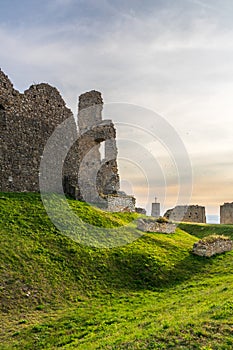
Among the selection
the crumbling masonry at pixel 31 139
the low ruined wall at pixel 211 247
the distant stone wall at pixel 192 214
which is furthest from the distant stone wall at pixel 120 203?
the distant stone wall at pixel 192 214

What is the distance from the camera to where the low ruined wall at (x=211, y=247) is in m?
19.8

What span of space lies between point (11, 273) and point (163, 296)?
546 centimetres

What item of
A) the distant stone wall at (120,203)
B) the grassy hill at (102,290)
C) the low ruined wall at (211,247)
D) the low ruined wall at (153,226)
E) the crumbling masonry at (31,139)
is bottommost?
the grassy hill at (102,290)

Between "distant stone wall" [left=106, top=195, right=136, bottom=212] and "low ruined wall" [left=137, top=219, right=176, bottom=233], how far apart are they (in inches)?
112

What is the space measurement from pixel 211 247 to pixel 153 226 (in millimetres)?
4242

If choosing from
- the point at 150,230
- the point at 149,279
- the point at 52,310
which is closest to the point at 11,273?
the point at 52,310

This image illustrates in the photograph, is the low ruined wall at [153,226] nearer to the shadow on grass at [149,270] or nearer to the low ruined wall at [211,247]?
the low ruined wall at [211,247]

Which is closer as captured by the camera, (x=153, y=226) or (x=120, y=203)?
(x=153, y=226)

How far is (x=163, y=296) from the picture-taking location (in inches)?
578

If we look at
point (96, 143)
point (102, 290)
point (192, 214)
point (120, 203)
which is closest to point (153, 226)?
point (120, 203)

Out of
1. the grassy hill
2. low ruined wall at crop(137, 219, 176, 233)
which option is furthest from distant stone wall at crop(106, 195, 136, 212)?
the grassy hill

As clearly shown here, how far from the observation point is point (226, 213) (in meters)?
46.0

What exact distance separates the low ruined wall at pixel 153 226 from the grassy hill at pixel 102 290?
4.54 feet

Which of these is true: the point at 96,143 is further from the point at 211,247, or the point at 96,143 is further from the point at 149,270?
the point at 149,270
